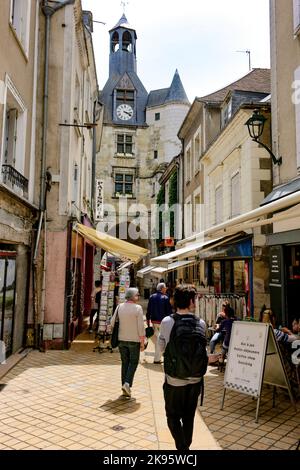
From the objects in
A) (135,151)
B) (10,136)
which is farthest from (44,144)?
(135,151)

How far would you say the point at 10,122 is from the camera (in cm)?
827

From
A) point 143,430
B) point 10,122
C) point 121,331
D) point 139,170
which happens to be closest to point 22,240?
point 10,122

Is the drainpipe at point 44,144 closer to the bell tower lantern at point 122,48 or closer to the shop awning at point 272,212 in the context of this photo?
the shop awning at point 272,212

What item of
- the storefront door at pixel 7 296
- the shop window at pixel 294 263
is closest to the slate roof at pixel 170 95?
the shop window at pixel 294 263

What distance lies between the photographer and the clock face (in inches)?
1526

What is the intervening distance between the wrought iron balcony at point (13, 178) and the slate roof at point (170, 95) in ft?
104

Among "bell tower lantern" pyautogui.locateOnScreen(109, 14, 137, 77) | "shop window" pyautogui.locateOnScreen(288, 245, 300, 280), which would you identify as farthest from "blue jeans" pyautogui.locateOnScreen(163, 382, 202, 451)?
"bell tower lantern" pyautogui.locateOnScreen(109, 14, 137, 77)

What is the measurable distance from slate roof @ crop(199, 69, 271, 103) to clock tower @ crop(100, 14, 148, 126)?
23.1 meters

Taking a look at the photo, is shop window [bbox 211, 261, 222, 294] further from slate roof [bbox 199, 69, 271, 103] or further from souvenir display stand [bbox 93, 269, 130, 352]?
slate roof [bbox 199, 69, 271, 103]

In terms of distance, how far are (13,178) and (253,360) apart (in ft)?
18.3

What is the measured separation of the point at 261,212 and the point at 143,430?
2.93 metres

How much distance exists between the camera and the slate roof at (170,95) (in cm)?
3788

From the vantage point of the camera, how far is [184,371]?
326cm

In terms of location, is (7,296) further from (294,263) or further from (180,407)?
(294,263)
